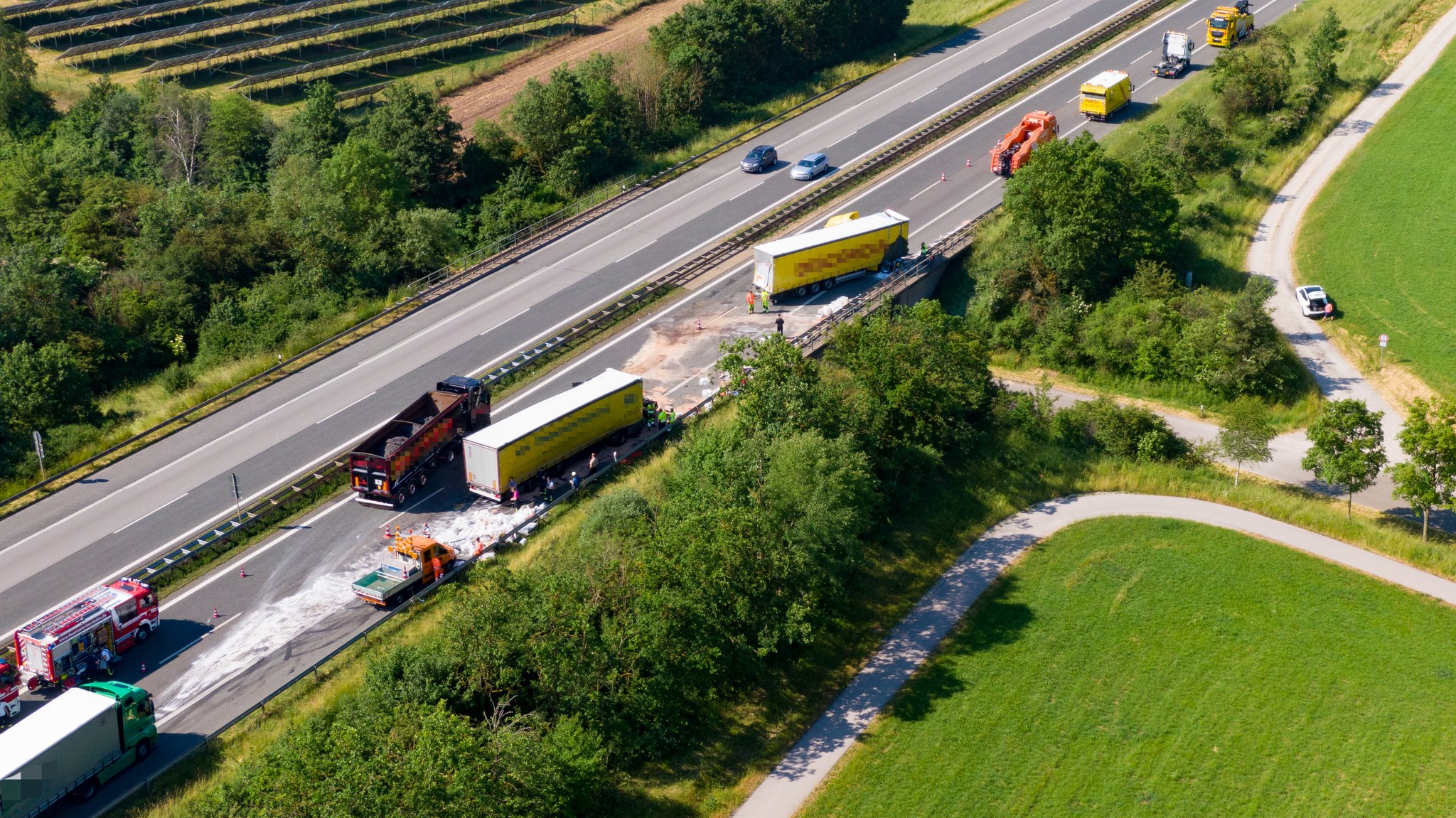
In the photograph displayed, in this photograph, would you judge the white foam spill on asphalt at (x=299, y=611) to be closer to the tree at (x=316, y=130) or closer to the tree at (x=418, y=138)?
the tree at (x=418, y=138)

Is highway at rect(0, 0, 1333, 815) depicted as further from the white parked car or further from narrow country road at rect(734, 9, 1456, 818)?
the white parked car

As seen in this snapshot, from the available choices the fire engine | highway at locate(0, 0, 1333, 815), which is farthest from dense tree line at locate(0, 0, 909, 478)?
the fire engine

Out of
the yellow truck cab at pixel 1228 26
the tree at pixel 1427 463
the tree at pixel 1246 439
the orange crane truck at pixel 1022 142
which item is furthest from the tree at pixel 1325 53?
the tree at pixel 1427 463

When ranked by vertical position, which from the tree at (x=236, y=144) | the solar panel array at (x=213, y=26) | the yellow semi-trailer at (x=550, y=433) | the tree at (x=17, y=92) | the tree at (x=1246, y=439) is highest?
the solar panel array at (x=213, y=26)

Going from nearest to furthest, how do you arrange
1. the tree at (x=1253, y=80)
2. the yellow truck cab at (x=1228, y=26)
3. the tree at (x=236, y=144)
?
the tree at (x=1253, y=80) → the tree at (x=236, y=144) → the yellow truck cab at (x=1228, y=26)

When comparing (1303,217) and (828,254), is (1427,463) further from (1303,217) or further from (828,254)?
(1303,217)

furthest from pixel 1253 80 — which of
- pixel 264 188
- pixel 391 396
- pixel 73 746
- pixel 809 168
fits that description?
pixel 73 746

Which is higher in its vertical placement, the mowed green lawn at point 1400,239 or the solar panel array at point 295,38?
the solar panel array at point 295,38
